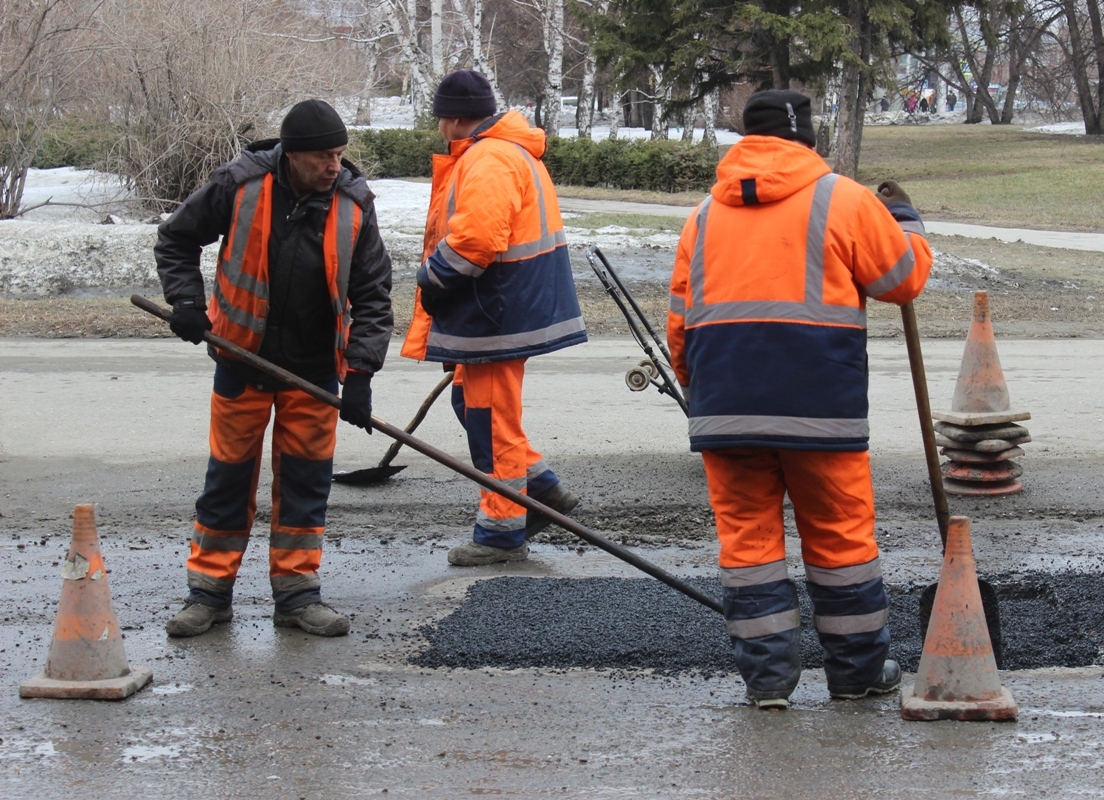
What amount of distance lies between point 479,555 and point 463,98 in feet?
6.07

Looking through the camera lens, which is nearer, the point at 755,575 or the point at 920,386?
the point at 755,575

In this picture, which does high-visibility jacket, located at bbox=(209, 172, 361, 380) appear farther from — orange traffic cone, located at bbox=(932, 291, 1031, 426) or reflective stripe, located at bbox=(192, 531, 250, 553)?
orange traffic cone, located at bbox=(932, 291, 1031, 426)

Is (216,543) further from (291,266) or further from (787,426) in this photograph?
(787,426)

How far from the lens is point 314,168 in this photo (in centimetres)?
425

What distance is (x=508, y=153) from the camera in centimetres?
513

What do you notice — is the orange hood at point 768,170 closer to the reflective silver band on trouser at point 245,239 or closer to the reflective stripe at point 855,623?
the reflective stripe at point 855,623

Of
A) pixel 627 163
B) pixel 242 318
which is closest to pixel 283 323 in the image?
pixel 242 318

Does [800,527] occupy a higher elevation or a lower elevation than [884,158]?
lower

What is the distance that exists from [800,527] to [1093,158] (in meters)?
36.1

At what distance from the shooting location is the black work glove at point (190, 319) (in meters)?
4.27

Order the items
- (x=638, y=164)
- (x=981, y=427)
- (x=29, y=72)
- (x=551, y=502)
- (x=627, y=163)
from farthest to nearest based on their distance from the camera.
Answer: (x=627, y=163), (x=638, y=164), (x=29, y=72), (x=981, y=427), (x=551, y=502)

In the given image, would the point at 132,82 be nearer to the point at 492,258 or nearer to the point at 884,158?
the point at 492,258

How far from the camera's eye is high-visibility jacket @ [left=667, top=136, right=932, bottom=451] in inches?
138

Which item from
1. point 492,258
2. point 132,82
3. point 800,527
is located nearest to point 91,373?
point 492,258
